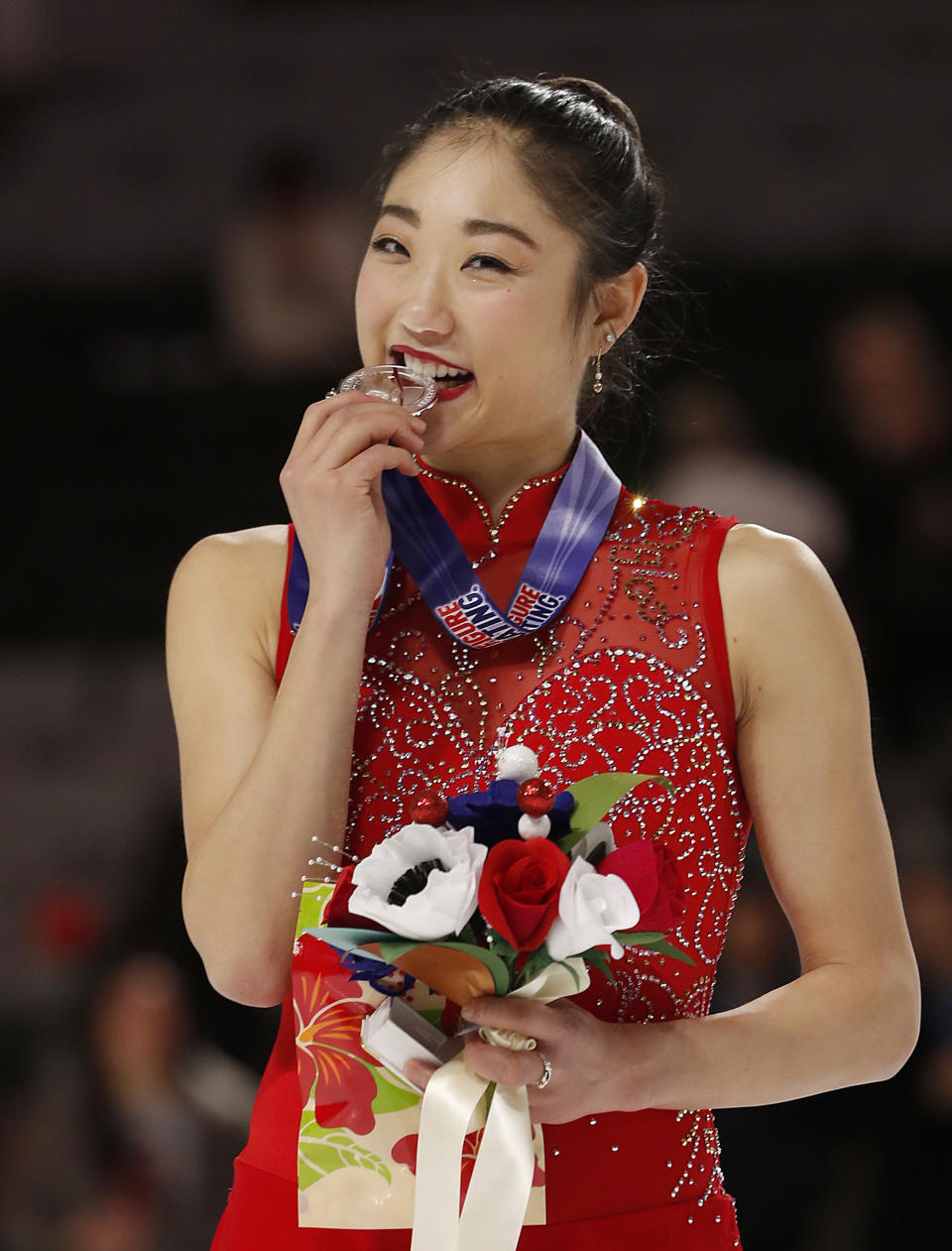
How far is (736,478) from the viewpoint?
3.86 meters

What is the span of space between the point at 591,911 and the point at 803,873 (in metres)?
0.45

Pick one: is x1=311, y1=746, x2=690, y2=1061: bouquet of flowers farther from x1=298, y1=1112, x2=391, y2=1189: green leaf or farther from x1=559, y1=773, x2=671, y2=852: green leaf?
x1=298, y1=1112, x2=391, y2=1189: green leaf

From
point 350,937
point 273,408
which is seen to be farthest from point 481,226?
point 273,408

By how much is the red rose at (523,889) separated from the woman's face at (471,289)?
1.88ft

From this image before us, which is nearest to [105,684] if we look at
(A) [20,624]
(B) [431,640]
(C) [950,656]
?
(A) [20,624]

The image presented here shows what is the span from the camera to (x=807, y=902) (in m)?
1.63

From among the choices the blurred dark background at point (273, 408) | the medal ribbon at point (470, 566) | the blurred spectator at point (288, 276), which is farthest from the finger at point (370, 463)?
the blurred spectator at point (288, 276)

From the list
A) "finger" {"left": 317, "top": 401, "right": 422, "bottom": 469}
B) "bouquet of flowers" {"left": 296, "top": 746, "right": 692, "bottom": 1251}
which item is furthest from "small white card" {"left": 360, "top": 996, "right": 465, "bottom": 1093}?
"finger" {"left": 317, "top": 401, "right": 422, "bottom": 469}

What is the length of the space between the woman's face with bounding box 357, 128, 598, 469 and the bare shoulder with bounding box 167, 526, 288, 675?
0.23 m

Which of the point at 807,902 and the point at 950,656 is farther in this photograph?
the point at 950,656

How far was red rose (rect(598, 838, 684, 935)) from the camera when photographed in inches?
49.8

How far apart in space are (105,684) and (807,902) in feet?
9.72

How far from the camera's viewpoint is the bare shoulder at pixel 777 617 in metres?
1.67

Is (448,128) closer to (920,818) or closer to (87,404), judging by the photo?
(920,818)
